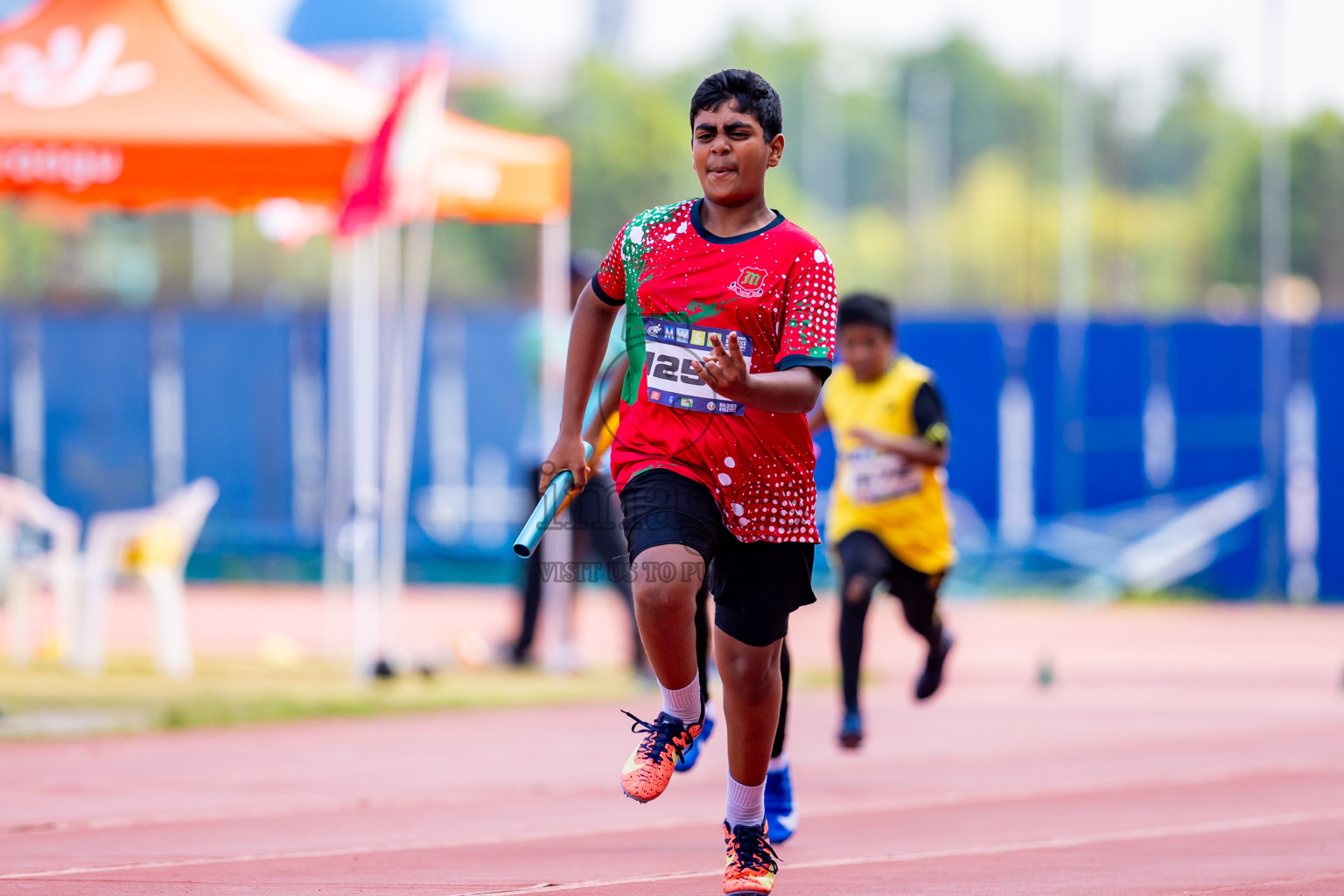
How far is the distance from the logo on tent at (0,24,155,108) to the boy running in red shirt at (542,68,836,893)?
6351 mm

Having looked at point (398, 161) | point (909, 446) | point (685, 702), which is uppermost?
point (398, 161)

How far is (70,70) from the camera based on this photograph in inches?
392

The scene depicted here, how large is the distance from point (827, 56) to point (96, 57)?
207ft

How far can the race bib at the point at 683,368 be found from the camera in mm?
4324

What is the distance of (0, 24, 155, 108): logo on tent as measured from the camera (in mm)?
9812

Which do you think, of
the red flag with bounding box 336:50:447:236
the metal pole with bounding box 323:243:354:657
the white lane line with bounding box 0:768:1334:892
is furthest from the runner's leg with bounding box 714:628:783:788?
the metal pole with bounding box 323:243:354:657

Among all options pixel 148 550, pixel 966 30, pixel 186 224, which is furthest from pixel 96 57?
pixel 966 30

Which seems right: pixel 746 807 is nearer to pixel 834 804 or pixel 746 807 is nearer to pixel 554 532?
pixel 834 804

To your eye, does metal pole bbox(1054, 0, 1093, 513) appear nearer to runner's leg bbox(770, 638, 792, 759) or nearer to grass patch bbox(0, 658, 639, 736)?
grass patch bbox(0, 658, 639, 736)

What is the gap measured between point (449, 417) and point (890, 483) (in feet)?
38.5

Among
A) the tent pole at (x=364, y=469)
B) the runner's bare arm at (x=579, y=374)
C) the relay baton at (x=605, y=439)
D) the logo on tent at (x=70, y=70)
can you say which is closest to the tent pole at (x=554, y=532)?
the tent pole at (x=364, y=469)

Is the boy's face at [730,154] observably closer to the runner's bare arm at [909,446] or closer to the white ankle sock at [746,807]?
the white ankle sock at [746,807]

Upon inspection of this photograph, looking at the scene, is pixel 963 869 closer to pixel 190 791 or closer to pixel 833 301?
pixel 833 301

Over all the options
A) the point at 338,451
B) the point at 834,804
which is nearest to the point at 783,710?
the point at 834,804
